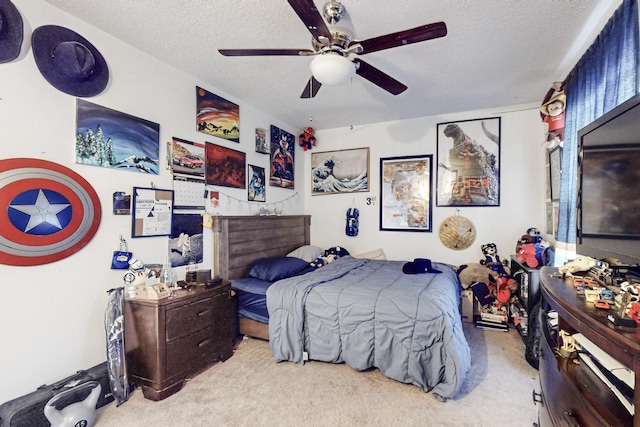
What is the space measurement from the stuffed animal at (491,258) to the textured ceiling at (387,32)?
68.7 inches

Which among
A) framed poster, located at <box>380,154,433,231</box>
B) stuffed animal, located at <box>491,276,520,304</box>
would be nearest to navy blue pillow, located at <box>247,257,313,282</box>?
framed poster, located at <box>380,154,433,231</box>

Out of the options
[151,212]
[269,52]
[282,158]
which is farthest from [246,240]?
[269,52]

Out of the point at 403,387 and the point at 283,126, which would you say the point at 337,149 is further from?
the point at 403,387

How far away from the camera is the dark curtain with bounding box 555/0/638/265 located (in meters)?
1.61

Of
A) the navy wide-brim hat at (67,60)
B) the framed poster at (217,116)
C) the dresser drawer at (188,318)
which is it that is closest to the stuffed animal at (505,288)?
the dresser drawer at (188,318)

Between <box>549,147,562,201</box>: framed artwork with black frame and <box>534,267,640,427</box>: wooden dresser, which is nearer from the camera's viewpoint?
<box>534,267,640,427</box>: wooden dresser

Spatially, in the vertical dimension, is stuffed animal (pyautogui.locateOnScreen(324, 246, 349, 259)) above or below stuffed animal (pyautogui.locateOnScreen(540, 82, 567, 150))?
below

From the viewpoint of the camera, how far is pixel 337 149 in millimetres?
4488

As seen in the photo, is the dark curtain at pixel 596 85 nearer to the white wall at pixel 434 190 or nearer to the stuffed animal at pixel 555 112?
the stuffed animal at pixel 555 112


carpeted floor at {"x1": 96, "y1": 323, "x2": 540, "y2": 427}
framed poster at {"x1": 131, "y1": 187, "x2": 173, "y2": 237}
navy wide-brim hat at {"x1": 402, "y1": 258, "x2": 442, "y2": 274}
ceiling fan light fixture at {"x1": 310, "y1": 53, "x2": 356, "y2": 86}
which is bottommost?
carpeted floor at {"x1": 96, "y1": 323, "x2": 540, "y2": 427}

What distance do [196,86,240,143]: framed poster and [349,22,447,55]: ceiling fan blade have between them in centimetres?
179

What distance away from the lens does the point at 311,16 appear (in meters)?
1.44

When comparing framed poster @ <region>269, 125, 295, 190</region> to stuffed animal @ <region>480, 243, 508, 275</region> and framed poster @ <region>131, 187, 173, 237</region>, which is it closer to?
framed poster @ <region>131, 187, 173, 237</region>

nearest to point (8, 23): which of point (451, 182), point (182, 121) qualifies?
point (182, 121)
